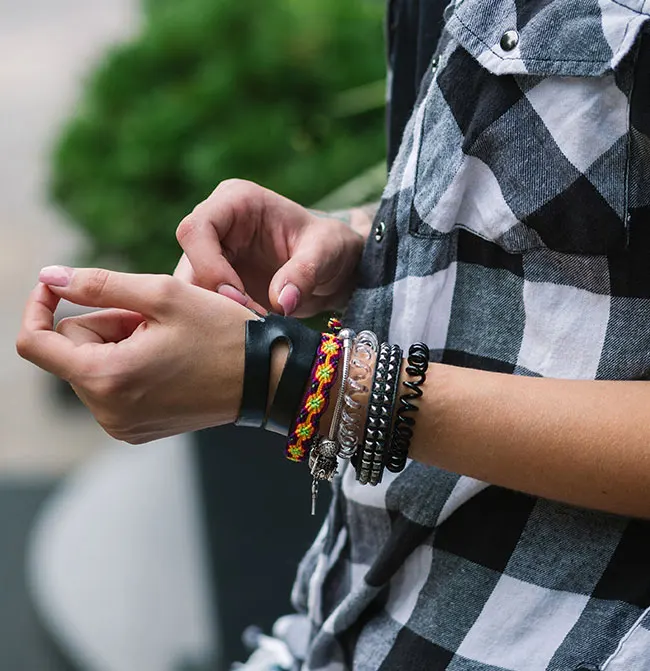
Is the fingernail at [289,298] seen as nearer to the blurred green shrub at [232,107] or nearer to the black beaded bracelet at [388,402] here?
the black beaded bracelet at [388,402]

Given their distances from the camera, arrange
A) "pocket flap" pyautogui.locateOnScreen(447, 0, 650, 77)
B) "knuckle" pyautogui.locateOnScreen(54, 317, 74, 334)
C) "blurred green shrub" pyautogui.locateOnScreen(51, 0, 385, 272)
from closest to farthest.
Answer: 1. "pocket flap" pyautogui.locateOnScreen(447, 0, 650, 77)
2. "knuckle" pyautogui.locateOnScreen(54, 317, 74, 334)
3. "blurred green shrub" pyautogui.locateOnScreen(51, 0, 385, 272)

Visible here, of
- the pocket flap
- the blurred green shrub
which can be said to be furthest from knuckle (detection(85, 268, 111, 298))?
the blurred green shrub

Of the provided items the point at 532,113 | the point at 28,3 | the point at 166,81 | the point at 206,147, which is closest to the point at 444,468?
the point at 532,113

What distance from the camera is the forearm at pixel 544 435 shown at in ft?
2.71

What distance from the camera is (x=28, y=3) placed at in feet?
20.0

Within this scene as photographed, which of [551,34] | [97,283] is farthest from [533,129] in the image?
[97,283]

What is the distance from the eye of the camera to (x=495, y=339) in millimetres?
948

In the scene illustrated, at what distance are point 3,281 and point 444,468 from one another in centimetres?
400

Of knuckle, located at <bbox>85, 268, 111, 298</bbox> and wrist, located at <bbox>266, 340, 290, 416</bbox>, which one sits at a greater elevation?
knuckle, located at <bbox>85, 268, 111, 298</bbox>

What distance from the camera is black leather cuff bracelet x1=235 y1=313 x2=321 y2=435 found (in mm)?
862

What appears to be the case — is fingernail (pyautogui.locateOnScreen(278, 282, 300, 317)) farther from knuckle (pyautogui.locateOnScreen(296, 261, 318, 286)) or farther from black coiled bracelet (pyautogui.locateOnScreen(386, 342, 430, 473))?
black coiled bracelet (pyautogui.locateOnScreen(386, 342, 430, 473))

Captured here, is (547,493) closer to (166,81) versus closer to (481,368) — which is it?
(481,368)

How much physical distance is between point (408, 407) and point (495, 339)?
5.3 inches

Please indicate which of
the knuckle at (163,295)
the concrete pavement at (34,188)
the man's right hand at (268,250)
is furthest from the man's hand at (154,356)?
the concrete pavement at (34,188)
